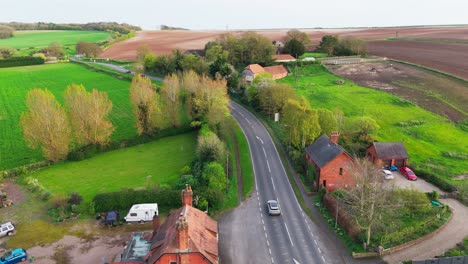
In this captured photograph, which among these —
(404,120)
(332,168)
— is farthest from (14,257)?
(404,120)

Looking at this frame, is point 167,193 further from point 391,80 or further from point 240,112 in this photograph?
point 391,80

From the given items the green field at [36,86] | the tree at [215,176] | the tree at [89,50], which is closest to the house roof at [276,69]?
the green field at [36,86]

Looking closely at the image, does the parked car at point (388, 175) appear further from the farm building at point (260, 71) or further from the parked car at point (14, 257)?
the farm building at point (260, 71)

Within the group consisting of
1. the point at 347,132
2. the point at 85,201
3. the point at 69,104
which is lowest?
the point at 85,201

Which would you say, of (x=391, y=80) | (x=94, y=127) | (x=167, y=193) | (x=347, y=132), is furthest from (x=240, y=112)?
(x=391, y=80)

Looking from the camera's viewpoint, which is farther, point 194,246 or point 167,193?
point 167,193

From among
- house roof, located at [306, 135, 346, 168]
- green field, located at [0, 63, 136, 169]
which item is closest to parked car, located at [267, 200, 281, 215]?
house roof, located at [306, 135, 346, 168]

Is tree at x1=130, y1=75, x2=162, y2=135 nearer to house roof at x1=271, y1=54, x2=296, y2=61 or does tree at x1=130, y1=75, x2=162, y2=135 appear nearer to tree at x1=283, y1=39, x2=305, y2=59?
house roof at x1=271, y1=54, x2=296, y2=61

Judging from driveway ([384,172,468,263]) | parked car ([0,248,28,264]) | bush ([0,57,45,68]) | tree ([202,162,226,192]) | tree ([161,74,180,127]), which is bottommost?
driveway ([384,172,468,263])
